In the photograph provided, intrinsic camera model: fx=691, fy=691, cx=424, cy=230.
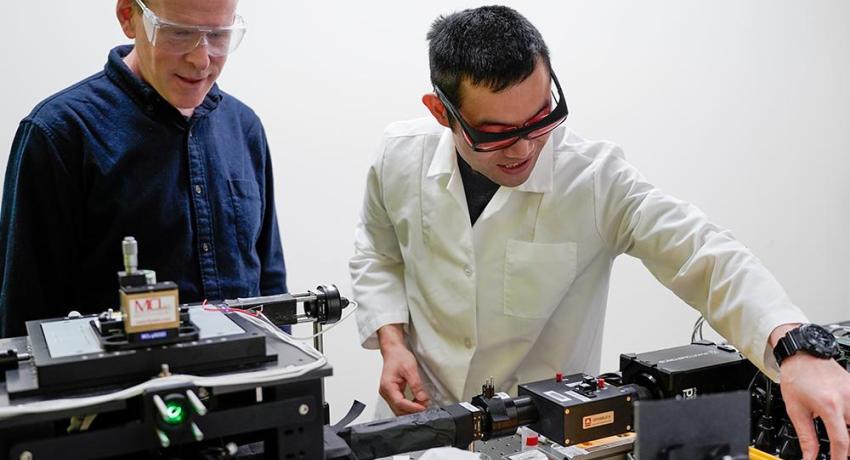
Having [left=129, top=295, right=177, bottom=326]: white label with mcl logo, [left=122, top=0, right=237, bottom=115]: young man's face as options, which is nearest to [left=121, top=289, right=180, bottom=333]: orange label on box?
[left=129, top=295, right=177, bottom=326]: white label with mcl logo

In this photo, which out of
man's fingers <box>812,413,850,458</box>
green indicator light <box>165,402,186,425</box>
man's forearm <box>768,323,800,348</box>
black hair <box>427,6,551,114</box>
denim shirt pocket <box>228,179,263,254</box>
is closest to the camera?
green indicator light <box>165,402,186,425</box>

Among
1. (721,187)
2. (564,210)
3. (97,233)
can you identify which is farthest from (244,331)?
(721,187)

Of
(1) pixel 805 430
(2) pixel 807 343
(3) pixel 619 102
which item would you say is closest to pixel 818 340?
(2) pixel 807 343

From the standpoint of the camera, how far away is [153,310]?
75 centimetres

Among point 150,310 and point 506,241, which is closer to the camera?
point 150,310

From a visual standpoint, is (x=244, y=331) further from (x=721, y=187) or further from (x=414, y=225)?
(x=721, y=187)

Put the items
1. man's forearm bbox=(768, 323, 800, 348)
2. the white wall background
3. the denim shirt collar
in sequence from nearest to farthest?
man's forearm bbox=(768, 323, 800, 348)
the denim shirt collar
the white wall background

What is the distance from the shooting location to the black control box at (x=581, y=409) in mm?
1008

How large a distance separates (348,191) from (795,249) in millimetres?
2256

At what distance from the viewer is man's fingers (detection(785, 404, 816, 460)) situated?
3.23 ft

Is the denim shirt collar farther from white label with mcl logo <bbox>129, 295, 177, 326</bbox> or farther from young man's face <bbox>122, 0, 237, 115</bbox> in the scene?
white label with mcl logo <bbox>129, 295, 177, 326</bbox>

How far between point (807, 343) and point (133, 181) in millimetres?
1194

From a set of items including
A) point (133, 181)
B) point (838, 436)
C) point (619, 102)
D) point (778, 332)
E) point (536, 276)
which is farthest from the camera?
point (619, 102)

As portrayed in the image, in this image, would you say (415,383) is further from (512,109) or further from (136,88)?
(136,88)
